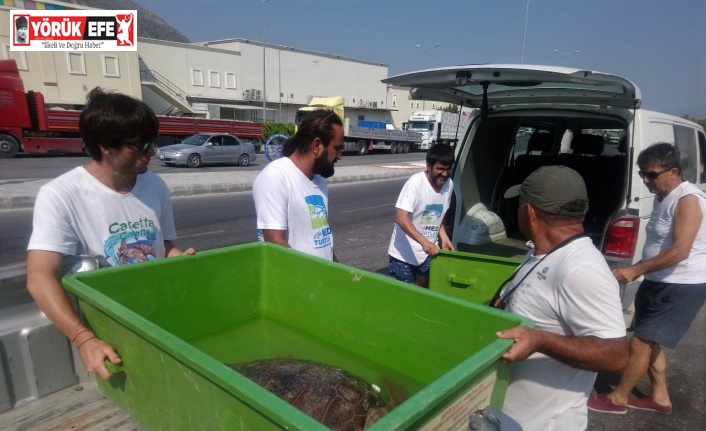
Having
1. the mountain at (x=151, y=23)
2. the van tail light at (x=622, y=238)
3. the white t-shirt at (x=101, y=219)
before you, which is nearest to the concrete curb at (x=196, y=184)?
the white t-shirt at (x=101, y=219)

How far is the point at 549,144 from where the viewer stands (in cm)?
571

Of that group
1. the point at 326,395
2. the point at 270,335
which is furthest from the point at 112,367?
the point at 270,335

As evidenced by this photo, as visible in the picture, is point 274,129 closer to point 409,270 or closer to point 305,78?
point 305,78

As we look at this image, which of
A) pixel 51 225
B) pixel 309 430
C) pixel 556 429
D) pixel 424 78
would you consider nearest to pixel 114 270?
pixel 51 225

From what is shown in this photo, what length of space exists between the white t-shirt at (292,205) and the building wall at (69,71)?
30.3 metres

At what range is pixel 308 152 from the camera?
8.52ft

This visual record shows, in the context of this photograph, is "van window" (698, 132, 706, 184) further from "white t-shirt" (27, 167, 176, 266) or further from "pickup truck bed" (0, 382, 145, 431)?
"pickup truck bed" (0, 382, 145, 431)

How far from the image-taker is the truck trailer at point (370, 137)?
28641 mm

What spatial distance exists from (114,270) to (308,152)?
128cm

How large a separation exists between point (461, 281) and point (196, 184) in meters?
10.5

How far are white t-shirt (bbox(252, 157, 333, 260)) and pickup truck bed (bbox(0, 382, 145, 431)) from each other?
3.90 ft

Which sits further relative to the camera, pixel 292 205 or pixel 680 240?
pixel 680 240

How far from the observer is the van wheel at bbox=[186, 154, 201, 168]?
1710cm

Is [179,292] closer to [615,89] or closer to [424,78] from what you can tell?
[424,78]
